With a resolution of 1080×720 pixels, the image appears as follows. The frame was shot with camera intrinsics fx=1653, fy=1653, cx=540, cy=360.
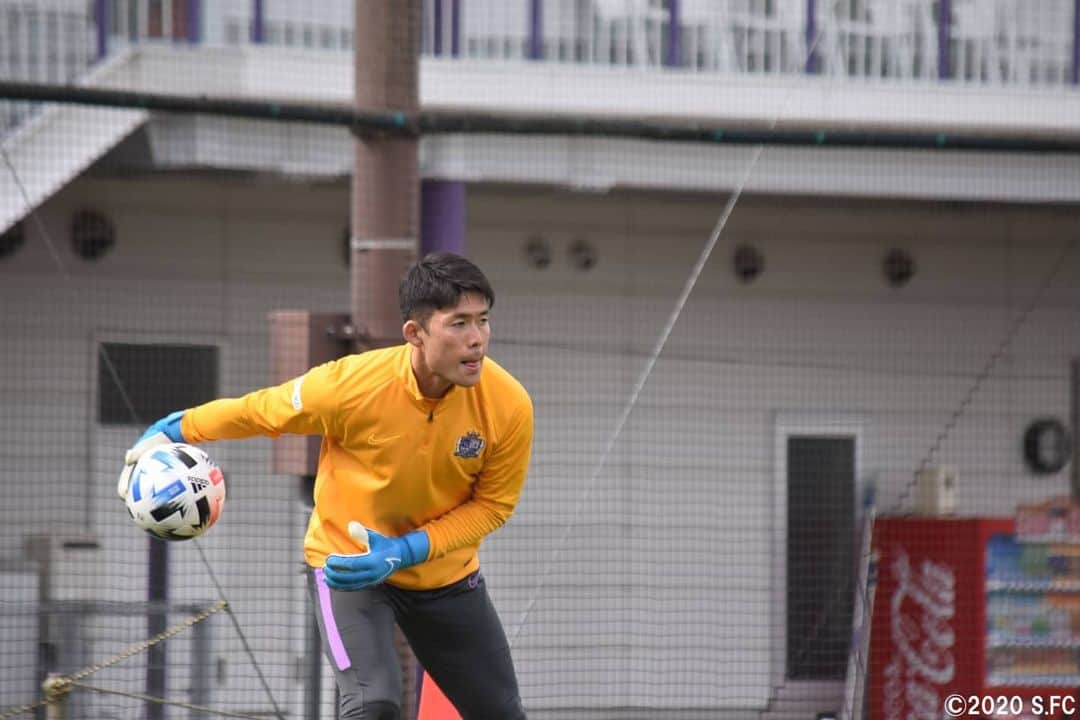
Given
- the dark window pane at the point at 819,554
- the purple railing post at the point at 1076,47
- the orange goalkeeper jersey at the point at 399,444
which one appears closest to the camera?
the orange goalkeeper jersey at the point at 399,444

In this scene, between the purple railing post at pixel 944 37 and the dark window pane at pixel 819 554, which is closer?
the purple railing post at pixel 944 37

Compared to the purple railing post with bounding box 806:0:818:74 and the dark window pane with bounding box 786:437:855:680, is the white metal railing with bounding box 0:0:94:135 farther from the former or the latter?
the dark window pane with bounding box 786:437:855:680

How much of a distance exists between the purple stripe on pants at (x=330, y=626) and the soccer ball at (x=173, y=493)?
37 cm

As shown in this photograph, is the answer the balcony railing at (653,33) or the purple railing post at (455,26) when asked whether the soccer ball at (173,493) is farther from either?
the purple railing post at (455,26)

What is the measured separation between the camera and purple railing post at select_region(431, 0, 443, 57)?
30.2ft

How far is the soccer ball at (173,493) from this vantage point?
453 cm

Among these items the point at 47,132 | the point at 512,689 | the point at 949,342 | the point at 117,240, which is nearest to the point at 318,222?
the point at 117,240

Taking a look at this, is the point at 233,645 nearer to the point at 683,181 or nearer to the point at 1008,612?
the point at 683,181

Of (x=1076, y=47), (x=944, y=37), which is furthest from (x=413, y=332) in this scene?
(x=1076, y=47)

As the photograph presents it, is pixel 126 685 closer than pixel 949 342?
Yes

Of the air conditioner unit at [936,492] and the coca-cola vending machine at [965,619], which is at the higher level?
the air conditioner unit at [936,492]

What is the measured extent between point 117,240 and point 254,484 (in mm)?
1632

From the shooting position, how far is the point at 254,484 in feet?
32.1

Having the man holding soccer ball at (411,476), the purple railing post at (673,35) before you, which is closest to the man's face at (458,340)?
the man holding soccer ball at (411,476)
